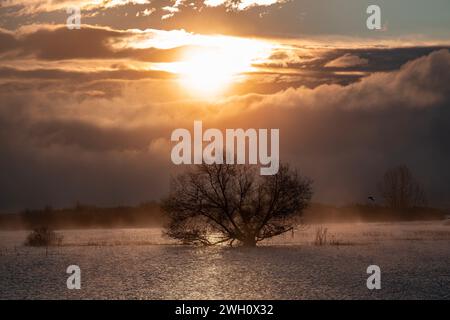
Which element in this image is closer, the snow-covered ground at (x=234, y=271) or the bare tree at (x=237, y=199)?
the snow-covered ground at (x=234, y=271)

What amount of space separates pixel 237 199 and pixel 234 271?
1591 centimetres

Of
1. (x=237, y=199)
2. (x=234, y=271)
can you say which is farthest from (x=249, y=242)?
(x=234, y=271)

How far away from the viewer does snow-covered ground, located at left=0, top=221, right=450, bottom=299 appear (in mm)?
34438

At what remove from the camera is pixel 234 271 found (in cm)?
4275

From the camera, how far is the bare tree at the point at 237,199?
57.9m

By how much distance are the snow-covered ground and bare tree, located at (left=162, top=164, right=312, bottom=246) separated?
108 inches

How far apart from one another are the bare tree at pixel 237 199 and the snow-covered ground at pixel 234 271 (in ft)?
9.04

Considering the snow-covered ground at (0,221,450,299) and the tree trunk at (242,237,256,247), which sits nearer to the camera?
the snow-covered ground at (0,221,450,299)

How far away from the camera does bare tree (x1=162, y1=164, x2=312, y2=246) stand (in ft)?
190

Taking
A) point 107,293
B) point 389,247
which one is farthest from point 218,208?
point 107,293

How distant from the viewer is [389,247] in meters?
60.4
